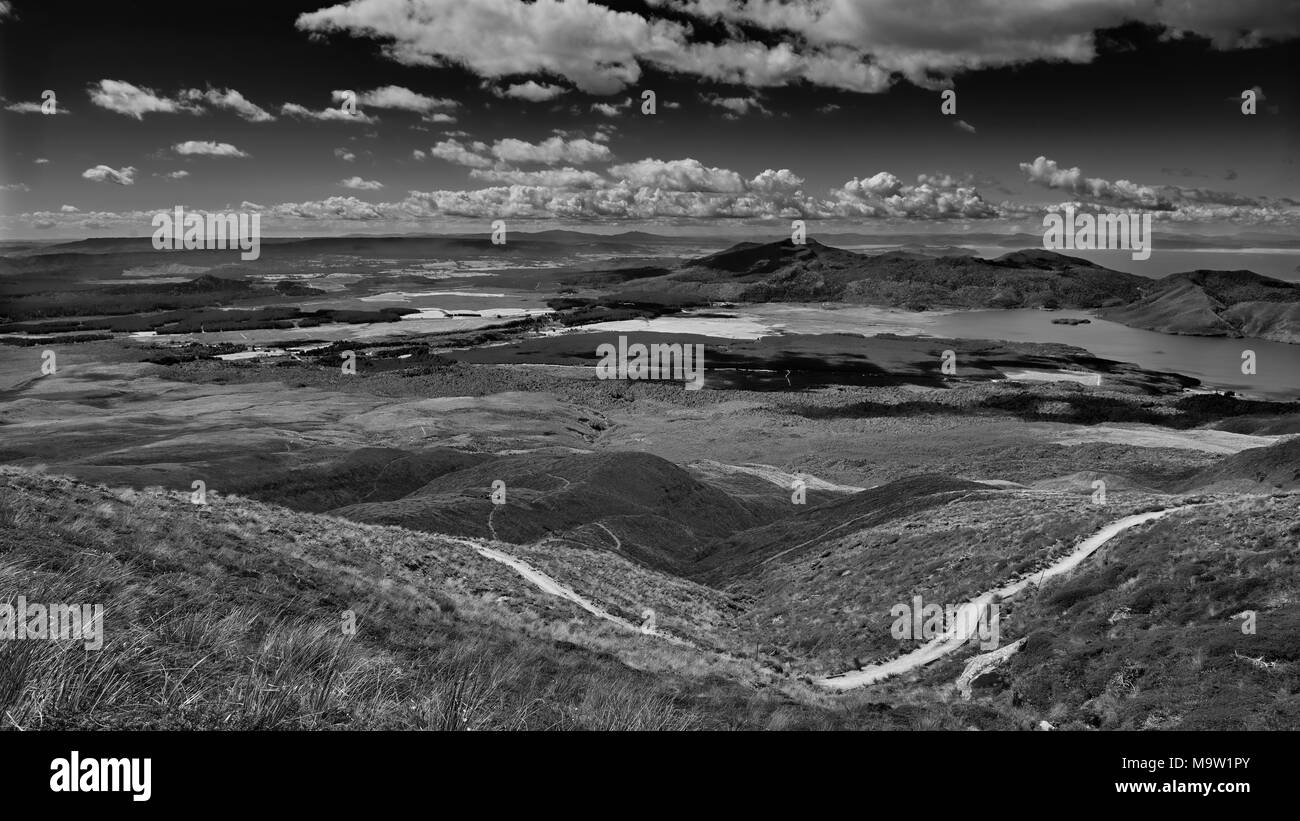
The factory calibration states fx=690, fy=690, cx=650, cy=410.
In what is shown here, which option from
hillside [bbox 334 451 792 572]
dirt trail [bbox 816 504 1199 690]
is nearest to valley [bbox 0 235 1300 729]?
dirt trail [bbox 816 504 1199 690]

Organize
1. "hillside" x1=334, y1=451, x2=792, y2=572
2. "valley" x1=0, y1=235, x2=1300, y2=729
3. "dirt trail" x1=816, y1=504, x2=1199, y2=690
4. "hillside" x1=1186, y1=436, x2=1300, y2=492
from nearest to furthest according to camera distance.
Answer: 1. "valley" x1=0, y1=235, x2=1300, y2=729
2. "dirt trail" x1=816, y1=504, x2=1199, y2=690
3. "hillside" x1=334, y1=451, x2=792, y2=572
4. "hillside" x1=1186, y1=436, x2=1300, y2=492

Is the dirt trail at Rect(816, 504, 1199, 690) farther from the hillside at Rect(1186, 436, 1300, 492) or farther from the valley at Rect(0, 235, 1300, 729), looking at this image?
the hillside at Rect(1186, 436, 1300, 492)

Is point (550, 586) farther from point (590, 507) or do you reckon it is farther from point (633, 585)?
→ point (590, 507)

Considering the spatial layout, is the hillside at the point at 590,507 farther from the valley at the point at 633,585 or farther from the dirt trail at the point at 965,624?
the dirt trail at the point at 965,624

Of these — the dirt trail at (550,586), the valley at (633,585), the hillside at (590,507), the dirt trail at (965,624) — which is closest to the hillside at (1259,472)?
the valley at (633,585)

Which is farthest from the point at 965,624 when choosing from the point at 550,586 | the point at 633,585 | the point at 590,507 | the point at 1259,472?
the point at 1259,472

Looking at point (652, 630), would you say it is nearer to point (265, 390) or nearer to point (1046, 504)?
point (1046, 504)
